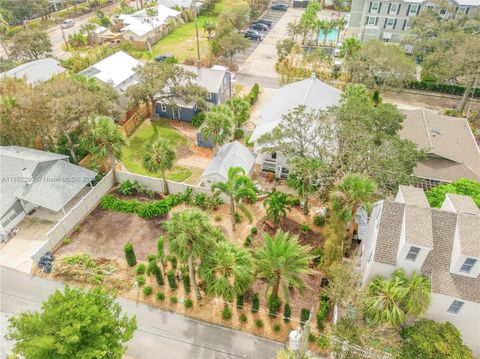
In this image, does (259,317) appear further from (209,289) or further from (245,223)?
(245,223)

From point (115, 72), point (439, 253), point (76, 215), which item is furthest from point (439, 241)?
point (115, 72)

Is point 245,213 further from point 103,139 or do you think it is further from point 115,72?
point 115,72

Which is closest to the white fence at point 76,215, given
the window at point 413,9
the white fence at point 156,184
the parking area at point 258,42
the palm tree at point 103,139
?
the white fence at point 156,184

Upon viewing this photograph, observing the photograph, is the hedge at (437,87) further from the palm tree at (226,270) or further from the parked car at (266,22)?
the palm tree at (226,270)

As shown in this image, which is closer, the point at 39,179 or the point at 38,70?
the point at 39,179

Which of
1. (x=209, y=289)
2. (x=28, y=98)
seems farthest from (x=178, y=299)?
(x=28, y=98)

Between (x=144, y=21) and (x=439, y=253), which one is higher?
(x=439, y=253)
